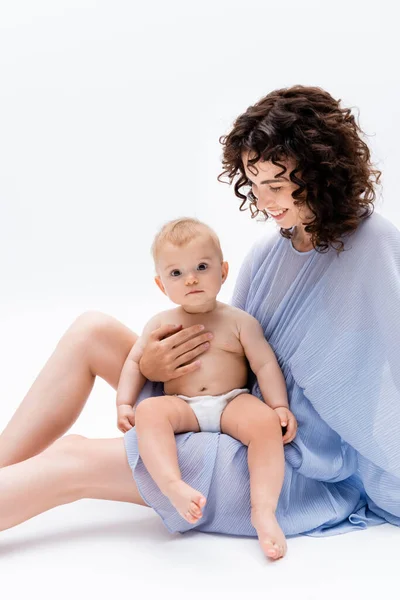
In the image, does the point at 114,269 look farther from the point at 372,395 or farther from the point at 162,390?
the point at 372,395

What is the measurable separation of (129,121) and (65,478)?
2.43 metres

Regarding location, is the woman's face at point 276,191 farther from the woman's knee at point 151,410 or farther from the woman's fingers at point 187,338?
the woman's knee at point 151,410

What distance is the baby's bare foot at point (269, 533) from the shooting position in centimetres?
192

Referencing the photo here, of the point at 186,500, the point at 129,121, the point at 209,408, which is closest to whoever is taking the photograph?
the point at 186,500

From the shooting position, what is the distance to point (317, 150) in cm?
205

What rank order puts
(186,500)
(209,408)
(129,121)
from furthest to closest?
1. (129,121)
2. (209,408)
3. (186,500)

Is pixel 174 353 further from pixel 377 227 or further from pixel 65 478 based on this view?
pixel 377 227

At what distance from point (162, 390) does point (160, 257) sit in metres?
0.37

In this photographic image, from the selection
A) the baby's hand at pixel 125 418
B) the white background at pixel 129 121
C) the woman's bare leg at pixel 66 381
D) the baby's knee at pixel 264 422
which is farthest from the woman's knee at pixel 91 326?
the white background at pixel 129 121

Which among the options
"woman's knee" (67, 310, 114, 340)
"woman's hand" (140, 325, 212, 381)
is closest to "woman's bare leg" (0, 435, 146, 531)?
"woman's hand" (140, 325, 212, 381)

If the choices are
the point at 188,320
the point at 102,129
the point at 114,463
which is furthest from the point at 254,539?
the point at 102,129

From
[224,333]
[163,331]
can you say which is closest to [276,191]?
[224,333]

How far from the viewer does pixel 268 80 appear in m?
3.98

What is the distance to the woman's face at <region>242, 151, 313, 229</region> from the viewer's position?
82.1 inches
